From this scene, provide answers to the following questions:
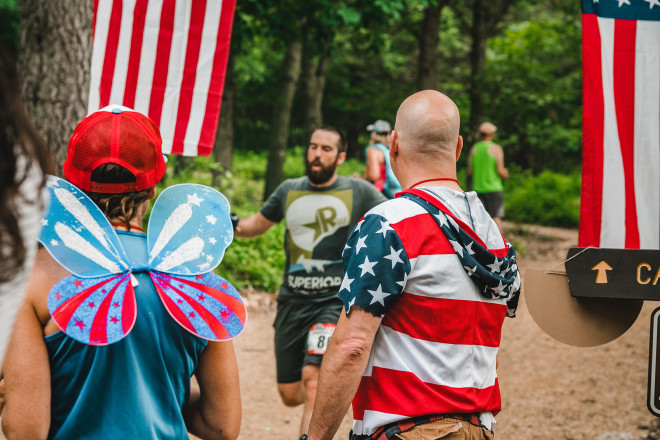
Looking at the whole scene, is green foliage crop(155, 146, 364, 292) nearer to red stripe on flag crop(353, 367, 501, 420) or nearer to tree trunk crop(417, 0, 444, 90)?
tree trunk crop(417, 0, 444, 90)

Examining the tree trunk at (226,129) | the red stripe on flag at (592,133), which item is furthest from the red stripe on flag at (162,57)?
the tree trunk at (226,129)

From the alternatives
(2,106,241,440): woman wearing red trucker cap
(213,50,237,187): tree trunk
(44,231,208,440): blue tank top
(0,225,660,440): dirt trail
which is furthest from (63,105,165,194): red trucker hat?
(213,50,237,187): tree trunk

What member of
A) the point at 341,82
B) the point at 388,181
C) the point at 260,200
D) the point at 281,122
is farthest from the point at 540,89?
the point at 341,82

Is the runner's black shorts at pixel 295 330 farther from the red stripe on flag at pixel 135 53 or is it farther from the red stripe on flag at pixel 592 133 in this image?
the red stripe on flag at pixel 592 133

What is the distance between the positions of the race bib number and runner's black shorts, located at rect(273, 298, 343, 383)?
84 mm

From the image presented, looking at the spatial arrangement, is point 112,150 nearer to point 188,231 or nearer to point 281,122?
point 188,231

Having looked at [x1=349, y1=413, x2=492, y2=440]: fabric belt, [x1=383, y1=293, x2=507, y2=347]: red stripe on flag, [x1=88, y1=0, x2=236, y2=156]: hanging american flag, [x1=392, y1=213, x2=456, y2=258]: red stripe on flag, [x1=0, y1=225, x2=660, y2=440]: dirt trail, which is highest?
[x1=88, y1=0, x2=236, y2=156]: hanging american flag

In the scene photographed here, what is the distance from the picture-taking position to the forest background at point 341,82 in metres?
4.72

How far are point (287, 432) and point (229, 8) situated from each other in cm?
333

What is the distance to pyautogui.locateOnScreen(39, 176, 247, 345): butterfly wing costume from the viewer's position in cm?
169

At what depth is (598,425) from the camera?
5672 mm

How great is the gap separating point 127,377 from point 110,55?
3367 mm

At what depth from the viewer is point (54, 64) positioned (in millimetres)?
4688

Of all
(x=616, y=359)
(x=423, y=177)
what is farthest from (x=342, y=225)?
(x=616, y=359)
